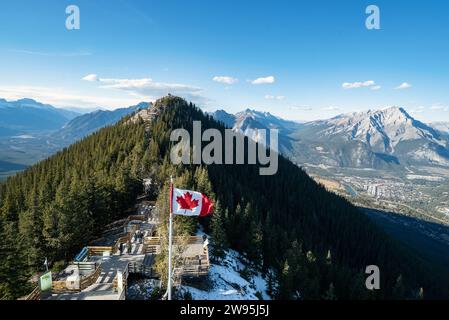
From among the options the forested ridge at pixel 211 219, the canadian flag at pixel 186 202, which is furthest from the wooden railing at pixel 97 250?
the canadian flag at pixel 186 202

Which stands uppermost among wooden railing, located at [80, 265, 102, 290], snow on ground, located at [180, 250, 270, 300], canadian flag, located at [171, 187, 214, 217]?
canadian flag, located at [171, 187, 214, 217]

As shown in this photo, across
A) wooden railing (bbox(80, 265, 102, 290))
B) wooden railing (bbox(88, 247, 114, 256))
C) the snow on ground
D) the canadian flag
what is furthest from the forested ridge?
the canadian flag

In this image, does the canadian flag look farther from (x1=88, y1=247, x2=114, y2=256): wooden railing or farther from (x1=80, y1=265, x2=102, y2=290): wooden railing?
(x1=88, y1=247, x2=114, y2=256): wooden railing

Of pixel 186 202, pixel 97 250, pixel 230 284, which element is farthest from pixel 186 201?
pixel 97 250

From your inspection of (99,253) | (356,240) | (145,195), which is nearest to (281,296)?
(99,253)

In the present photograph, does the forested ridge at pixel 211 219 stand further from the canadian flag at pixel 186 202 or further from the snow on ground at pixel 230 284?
the canadian flag at pixel 186 202
